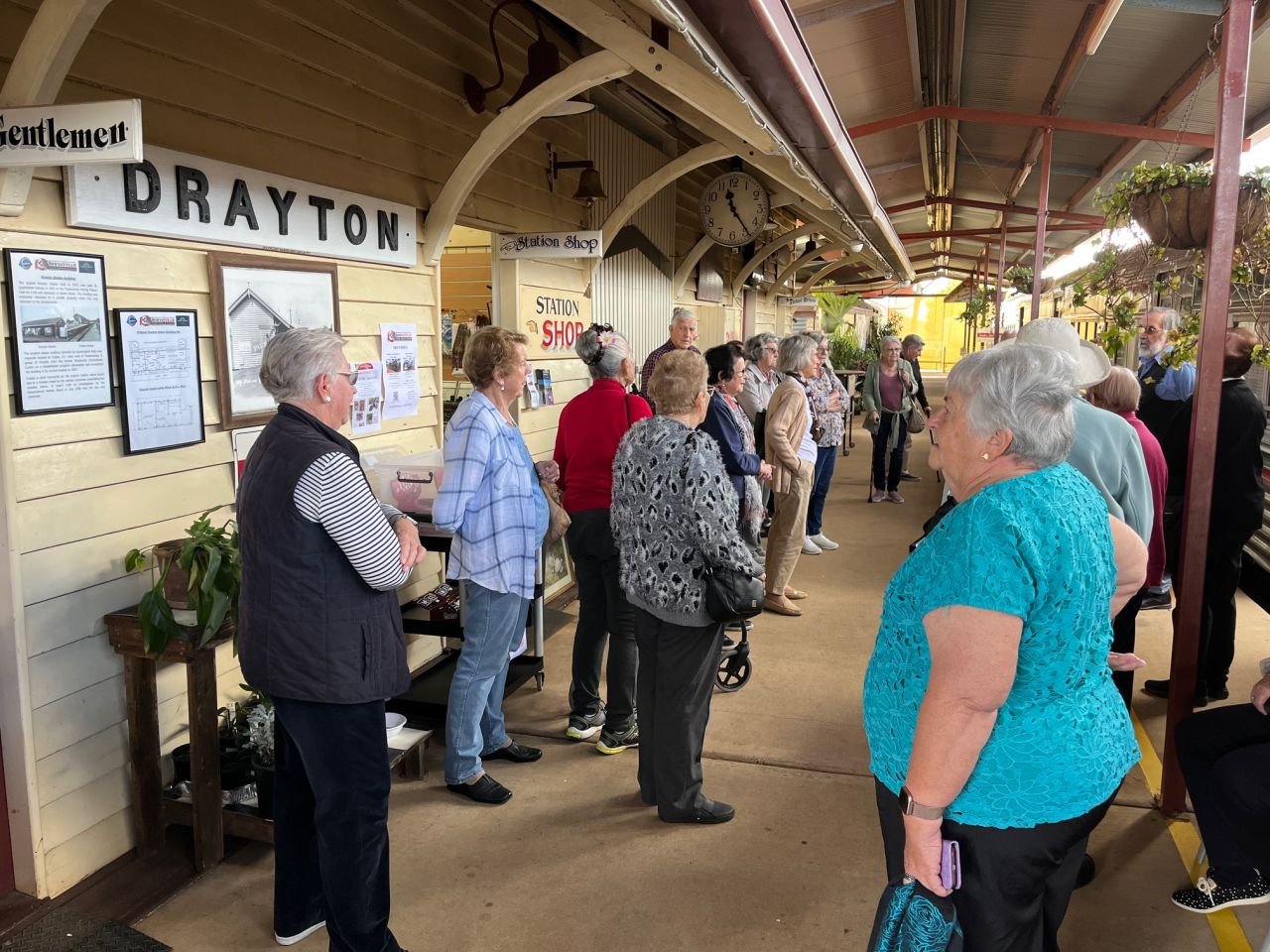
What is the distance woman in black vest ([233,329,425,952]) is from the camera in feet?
6.88

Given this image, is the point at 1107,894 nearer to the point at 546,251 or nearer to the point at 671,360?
the point at 671,360

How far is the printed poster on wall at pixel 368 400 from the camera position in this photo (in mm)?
3912

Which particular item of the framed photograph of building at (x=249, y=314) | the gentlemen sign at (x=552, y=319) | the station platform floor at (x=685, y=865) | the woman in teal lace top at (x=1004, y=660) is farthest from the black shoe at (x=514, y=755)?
the gentlemen sign at (x=552, y=319)

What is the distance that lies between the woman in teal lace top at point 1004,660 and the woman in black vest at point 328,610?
1.22 meters

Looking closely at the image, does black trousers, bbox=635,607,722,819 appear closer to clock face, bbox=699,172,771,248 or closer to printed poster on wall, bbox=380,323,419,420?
printed poster on wall, bbox=380,323,419,420

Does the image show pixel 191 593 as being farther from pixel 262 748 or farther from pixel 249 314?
pixel 249 314

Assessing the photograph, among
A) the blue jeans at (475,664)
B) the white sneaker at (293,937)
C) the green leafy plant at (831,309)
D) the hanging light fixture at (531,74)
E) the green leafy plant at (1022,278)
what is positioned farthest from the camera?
the green leafy plant at (831,309)

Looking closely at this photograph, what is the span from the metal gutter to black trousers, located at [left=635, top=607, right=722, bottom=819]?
1.68 m

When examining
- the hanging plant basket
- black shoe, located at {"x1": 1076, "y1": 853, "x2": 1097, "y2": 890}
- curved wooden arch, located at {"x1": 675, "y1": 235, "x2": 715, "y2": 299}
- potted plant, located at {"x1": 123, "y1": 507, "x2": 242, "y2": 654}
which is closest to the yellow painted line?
black shoe, located at {"x1": 1076, "y1": 853, "x2": 1097, "y2": 890}

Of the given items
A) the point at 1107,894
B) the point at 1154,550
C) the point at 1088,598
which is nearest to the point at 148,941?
the point at 1088,598

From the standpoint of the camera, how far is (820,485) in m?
7.24

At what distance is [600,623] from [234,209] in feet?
6.87

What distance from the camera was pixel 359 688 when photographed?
2.19 metres

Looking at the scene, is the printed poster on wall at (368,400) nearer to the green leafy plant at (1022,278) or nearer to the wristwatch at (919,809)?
the wristwatch at (919,809)
